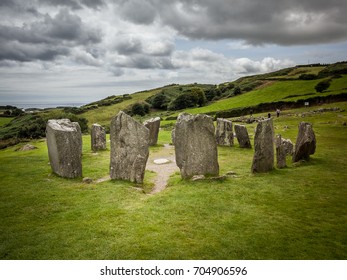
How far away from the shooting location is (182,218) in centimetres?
1005

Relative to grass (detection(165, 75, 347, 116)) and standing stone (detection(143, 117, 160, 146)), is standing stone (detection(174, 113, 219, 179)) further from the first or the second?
grass (detection(165, 75, 347, 116))

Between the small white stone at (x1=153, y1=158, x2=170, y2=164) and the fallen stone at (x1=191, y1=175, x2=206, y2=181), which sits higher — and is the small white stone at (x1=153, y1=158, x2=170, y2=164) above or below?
below

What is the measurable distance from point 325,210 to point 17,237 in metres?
10.9

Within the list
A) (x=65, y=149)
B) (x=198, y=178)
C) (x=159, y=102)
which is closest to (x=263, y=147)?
(x=198, y=178)

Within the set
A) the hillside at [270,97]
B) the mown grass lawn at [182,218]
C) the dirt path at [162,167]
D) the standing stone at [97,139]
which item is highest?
the hillside at [270,97]

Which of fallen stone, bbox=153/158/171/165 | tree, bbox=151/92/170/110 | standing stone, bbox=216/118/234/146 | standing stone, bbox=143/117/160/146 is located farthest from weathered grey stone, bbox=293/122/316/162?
tree, bbox=151/92/170/110

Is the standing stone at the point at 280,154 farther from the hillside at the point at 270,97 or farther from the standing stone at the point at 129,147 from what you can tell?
the hillside at the point at 270,97

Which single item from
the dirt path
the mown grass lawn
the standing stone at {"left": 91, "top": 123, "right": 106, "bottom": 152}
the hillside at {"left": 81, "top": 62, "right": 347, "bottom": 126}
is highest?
the hillside at {"left": 81, "top": 62, "right": 347, "bottom": 126}

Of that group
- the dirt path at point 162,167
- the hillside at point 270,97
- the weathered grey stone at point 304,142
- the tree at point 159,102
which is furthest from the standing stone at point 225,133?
the tree at point 159,102

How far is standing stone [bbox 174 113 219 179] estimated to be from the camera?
14.6m

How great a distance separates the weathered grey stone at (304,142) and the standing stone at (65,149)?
13.7 meters

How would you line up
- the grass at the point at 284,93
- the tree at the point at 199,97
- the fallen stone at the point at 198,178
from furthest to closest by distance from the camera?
the tree at the point at 199,97, the grass at the point at 284,93, the fallen stone at the point at 198,178

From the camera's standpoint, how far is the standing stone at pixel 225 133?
27.8 meters

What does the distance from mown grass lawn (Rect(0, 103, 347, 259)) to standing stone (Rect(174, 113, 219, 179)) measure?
1048mm
